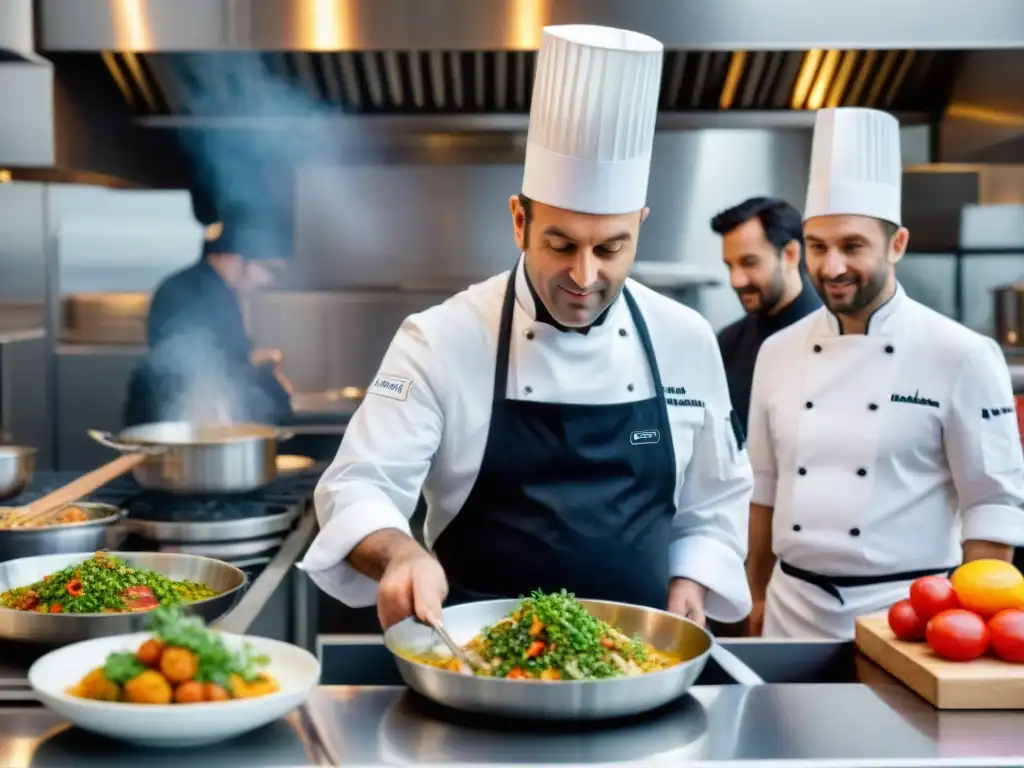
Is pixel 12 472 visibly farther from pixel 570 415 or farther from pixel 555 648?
pixel 555 648

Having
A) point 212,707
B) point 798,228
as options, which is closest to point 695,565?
point 212,707

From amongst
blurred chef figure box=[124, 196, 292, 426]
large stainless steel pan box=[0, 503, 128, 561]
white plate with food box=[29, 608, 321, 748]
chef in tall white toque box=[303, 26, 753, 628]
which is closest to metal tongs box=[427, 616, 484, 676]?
white plate with food box=[29, 608, 321, 748]

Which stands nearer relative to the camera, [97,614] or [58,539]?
[97,614]

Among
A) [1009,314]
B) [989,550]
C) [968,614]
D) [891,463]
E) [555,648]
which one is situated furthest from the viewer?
[1009,314]

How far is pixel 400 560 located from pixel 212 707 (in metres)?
0.46

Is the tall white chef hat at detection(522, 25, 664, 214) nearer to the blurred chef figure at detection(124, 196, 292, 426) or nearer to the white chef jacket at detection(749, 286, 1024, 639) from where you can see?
the white chef jacket at detection(749, 286, 1024, 639)

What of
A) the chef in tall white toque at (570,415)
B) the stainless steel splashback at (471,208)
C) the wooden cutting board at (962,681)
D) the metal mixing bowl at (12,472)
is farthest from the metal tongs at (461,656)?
the stainless steel splashback at (471,208)

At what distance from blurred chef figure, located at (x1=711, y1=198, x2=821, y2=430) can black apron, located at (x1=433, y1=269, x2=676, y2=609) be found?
1743 millimetres

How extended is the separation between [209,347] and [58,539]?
2571mm

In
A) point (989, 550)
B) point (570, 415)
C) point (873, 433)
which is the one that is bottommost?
point (989, 550)

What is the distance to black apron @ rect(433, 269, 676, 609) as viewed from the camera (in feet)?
7.44

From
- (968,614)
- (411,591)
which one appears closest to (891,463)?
(968,614)

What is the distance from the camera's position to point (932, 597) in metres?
1.88

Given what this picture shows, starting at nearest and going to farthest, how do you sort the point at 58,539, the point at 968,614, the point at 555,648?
the point at 555,648 < the point at 968,614 < the point at 58,539
